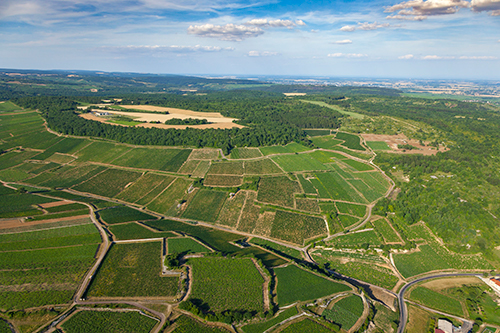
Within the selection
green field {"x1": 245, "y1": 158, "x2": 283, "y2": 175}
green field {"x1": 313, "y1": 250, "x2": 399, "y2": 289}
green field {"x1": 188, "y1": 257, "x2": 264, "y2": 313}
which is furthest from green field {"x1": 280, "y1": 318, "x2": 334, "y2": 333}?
green field {"x1": 245, "y1": 158, "x2": 283, "y2": 175}

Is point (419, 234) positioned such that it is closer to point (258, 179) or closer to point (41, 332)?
point (258, 179)

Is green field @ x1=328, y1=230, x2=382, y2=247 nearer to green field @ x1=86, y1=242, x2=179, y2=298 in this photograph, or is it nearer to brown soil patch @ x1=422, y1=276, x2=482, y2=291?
brown soil patch @ x1=422, y1=276, x2=482, y2=291

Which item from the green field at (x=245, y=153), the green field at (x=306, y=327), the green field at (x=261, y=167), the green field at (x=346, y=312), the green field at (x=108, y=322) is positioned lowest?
the green field at (x=346, y=312)

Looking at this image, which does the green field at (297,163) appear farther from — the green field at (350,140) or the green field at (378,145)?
the green field at (378,145)

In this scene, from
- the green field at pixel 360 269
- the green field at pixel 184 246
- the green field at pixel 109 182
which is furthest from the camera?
the green field at pixel 109 182

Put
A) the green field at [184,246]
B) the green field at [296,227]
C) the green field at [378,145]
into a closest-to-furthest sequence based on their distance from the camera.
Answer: the green field at [184,246] → the green field at [296,227] → the green field at [378,145]

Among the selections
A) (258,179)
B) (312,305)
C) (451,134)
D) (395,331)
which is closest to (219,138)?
(258,179)

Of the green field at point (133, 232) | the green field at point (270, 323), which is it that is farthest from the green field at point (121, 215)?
the green field at point (270, 323)
